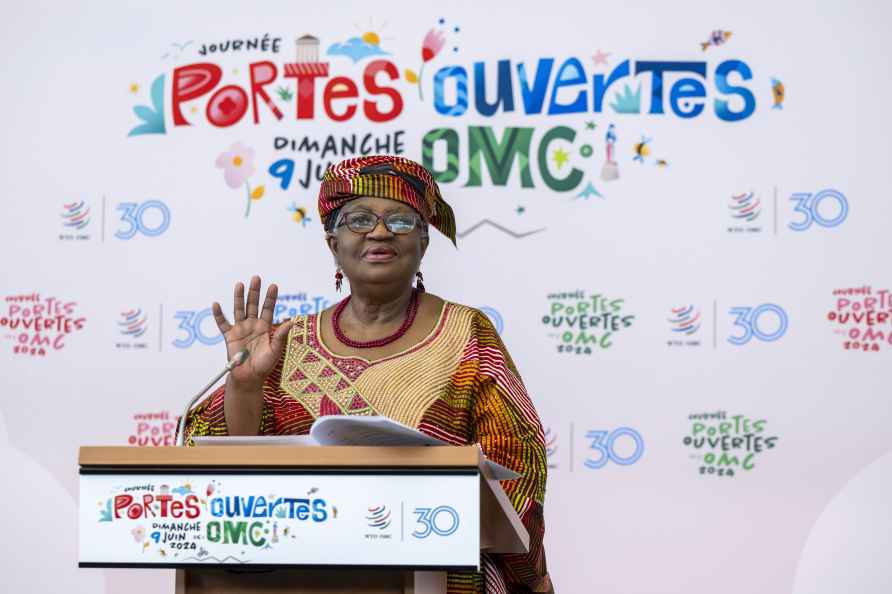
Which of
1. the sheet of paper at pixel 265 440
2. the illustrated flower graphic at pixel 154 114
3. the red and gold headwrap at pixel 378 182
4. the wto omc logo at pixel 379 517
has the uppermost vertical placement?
the illustrated flower graphic at pixel 154 114

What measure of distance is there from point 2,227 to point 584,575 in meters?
2.42

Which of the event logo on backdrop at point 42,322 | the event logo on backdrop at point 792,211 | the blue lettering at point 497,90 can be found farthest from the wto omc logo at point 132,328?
the event logo on backdrop at point 792,211

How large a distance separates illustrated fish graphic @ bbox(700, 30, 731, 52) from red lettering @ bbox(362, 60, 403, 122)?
1.09 metres

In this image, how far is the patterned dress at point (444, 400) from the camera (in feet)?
10.7

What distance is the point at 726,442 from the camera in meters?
5.01

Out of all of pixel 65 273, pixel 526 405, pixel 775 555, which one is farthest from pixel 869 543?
pixel 65 273

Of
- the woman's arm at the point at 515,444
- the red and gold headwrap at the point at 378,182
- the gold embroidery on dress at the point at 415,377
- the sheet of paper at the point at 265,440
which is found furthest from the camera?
the red and gold headwrap at the point at 378,182

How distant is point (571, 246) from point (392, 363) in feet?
5.89

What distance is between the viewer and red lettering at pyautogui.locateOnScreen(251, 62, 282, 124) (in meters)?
5.28

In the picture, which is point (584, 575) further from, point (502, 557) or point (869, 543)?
point (502, 557)

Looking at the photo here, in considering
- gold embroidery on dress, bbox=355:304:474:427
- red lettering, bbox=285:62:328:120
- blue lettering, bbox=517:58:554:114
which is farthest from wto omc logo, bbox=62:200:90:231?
gold embroidery on dress, bbox=355:304:474:427

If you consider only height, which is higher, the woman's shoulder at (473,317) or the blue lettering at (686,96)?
the blue lettering at (686,96)

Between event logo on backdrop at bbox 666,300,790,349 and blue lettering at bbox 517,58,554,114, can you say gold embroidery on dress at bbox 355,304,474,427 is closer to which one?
event logo on backdrop at bbox 666,300,790,349

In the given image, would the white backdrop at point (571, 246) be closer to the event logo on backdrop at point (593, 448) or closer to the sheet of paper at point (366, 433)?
the event logo on backdrop at point (593, 448)
